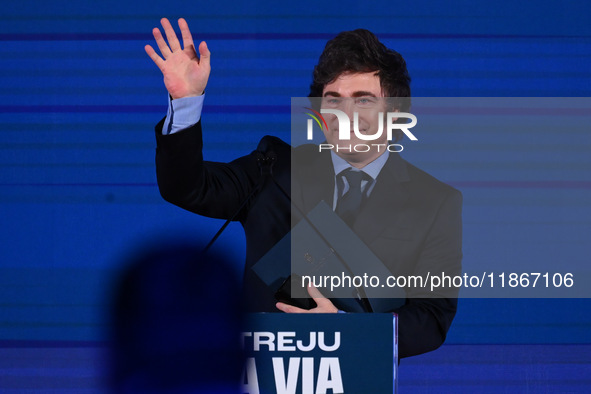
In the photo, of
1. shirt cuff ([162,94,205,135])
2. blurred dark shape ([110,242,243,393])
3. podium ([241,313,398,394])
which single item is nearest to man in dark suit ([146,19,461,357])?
shirt cuff ([162,94,205,135])

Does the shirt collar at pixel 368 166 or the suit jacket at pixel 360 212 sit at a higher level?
the shirt collar at pixel 368 166

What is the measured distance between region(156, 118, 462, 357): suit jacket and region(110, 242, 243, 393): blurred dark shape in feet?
0.54

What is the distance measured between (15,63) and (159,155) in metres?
1.09

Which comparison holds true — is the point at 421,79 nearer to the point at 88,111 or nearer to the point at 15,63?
the point at 88,111

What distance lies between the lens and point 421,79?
8.39ft

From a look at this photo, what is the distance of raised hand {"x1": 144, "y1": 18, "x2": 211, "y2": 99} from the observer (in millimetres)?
1852

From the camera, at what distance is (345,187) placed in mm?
2174

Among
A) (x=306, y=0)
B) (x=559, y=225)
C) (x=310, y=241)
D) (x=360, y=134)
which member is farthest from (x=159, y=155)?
(x=559, y=225)

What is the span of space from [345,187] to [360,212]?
10 centimetres

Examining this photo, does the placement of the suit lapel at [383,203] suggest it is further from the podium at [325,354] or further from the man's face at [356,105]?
the podium at [325,354]

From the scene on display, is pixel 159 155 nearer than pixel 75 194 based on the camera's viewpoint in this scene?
Yes

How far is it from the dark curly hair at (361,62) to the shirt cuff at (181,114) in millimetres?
555

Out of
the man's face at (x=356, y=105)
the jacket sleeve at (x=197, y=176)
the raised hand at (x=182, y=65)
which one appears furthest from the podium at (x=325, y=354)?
the man's face at (x=356, y=105)

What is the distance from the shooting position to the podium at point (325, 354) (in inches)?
57.6
